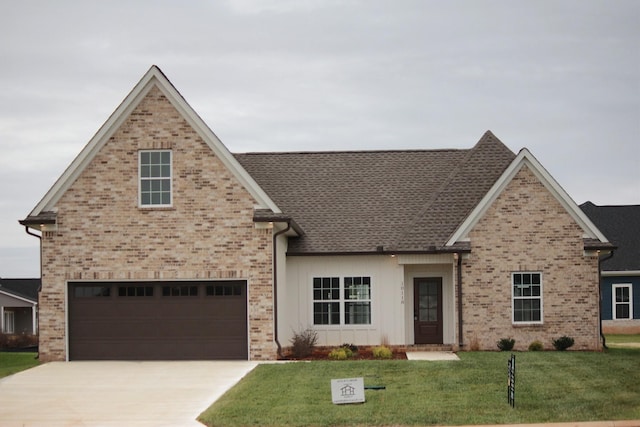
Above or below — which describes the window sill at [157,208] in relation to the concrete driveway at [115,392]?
above

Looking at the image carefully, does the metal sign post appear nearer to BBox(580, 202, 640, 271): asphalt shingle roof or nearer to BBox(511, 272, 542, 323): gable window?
BBox(511, 272, 542, 323): gable window

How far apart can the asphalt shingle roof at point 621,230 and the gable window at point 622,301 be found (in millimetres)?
983

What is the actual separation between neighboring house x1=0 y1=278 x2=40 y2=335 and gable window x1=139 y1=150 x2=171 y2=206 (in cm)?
2690

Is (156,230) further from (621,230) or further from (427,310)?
(621,230)

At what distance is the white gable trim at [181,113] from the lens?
83.8 feet

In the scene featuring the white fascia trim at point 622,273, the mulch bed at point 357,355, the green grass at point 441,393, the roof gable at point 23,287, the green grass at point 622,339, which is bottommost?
the green grass at point 622,339

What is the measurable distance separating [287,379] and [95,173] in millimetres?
8824

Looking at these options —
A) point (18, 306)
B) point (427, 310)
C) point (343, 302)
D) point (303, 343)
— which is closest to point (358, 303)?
point (343, 302)

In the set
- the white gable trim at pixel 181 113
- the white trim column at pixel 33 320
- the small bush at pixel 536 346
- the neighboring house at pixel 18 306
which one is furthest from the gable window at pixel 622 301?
the white trim column at pixel 33 320

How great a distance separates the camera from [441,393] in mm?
18422

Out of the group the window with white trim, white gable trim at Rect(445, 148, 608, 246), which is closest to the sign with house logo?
white gable trim at Rect(445, 148, 608, 246)

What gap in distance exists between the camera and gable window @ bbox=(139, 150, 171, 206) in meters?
25.9

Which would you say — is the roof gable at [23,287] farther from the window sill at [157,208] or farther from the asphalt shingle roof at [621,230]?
the asphalt shingle roof at [621,230]

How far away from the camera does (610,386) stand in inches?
746
